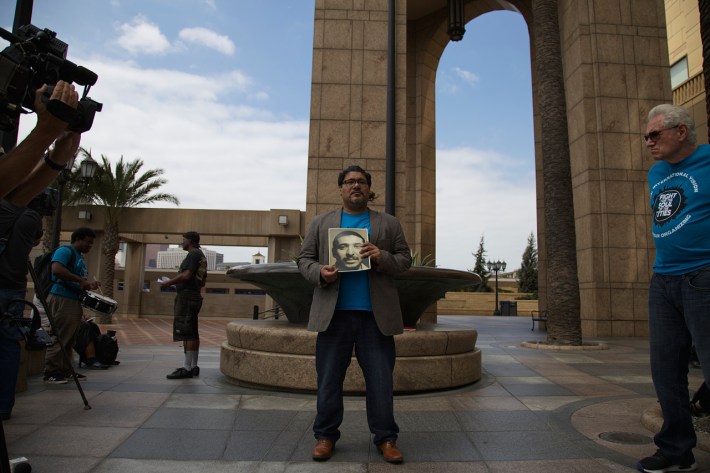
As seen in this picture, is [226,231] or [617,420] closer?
[617,420]

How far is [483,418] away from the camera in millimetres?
3928

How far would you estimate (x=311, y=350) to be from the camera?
477 cm

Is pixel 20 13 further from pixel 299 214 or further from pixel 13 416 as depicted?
pixel 299 214

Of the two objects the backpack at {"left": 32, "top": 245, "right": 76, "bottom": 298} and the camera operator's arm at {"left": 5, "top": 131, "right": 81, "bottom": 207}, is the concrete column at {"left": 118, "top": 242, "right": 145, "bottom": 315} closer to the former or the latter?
the backpack at {"left": 32, "top": 245, "right": 76, "bottom": 298}

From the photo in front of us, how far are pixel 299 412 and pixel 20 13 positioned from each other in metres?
5.19

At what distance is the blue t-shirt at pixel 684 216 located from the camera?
2.58 meters

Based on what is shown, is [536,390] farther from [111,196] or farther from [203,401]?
[111,196]

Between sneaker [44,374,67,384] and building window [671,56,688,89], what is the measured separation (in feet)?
73.4

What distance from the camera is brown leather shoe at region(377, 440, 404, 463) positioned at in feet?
9.41

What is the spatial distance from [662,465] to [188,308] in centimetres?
493

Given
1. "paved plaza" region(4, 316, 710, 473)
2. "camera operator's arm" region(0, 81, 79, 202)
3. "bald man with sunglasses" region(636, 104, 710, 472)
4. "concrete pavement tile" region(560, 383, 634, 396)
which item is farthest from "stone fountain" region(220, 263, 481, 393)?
"camera operator's arm" region(0, 81, 79, 202)

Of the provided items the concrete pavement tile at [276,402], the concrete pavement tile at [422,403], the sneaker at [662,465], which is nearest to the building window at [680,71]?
the concrete pavement tile at [422,403]

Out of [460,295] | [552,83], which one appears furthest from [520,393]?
[460,295]

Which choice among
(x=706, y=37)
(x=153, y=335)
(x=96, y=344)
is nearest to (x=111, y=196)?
(x=153, y=335)
